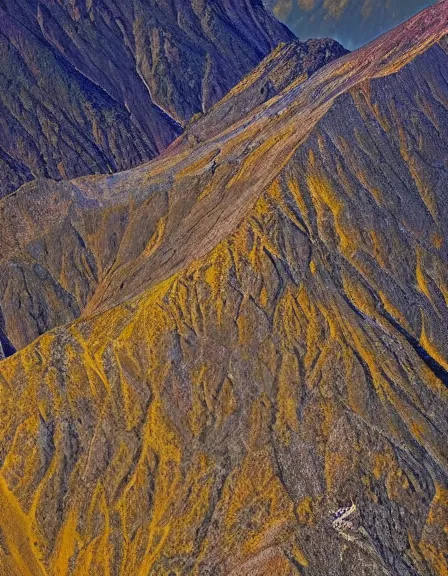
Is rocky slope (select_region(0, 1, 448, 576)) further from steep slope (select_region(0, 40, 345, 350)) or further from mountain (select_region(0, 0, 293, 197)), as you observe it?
mountain (select_region(0, 0, 293, 197))

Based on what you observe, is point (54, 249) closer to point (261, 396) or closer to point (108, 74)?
point (261, 396)

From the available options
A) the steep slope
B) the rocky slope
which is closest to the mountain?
the steep slope

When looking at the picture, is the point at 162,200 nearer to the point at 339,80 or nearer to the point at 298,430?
the point at 339,80

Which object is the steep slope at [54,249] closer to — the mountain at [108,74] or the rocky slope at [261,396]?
the rocky slope at [261,396]

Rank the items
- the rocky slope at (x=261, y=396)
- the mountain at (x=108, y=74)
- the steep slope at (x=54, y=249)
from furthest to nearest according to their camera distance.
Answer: the mountain at (x=108, y=74) → the steep slope at (x=54, y=249) → the rocky slope at (x=261, y=396)

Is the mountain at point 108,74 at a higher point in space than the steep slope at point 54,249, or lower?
higher

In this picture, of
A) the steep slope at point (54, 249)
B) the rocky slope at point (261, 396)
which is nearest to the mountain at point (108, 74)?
the steep slope at point (54, 249)

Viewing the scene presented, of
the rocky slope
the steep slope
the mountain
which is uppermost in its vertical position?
the mountain
